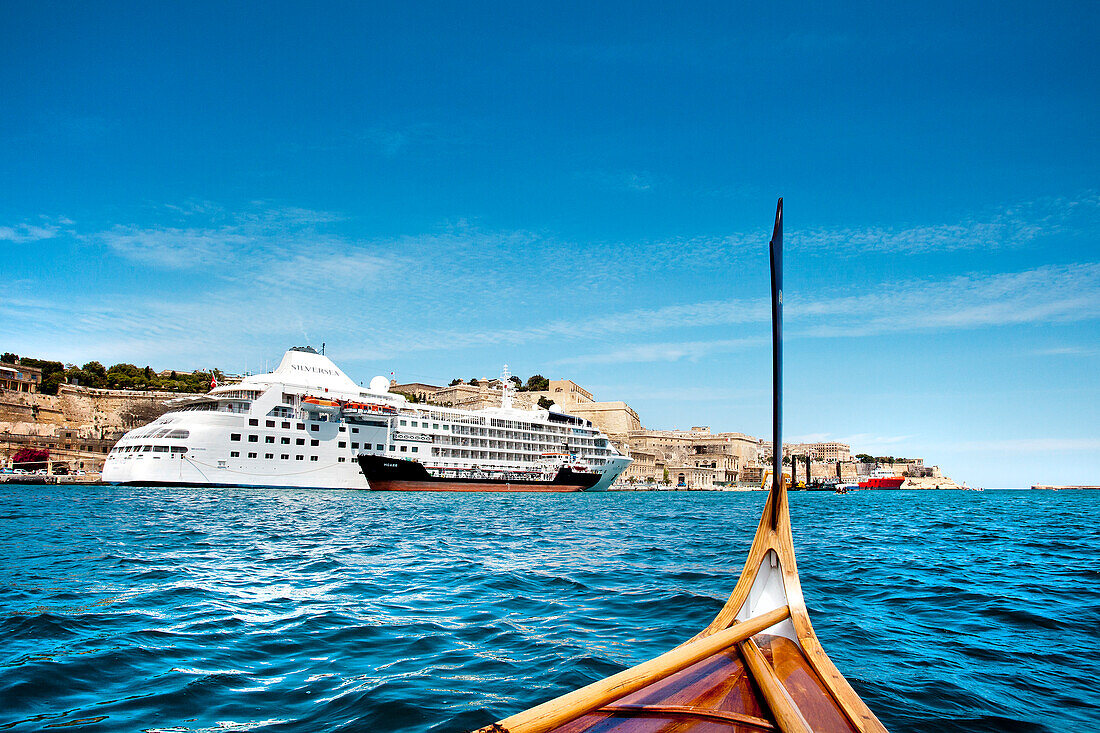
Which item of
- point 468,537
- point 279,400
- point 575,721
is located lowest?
point 468,537

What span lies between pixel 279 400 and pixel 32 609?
143ft

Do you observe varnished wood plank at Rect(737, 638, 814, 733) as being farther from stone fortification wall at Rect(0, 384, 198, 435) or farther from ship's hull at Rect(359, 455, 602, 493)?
stone fortification wall at Rect(0, 384, 198, 435)

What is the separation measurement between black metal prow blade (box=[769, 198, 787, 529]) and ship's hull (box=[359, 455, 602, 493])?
45006 millimetres

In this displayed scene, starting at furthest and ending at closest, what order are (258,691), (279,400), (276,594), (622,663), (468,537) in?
(279,400) → (468,537) → (276,594) → (622,663) → (258,691)

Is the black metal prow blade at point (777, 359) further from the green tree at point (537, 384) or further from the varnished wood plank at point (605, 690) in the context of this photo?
the green tree at point (537, 384)

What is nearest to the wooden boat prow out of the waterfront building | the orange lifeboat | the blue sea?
the blue sea

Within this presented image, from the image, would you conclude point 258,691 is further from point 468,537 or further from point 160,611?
point 468,537

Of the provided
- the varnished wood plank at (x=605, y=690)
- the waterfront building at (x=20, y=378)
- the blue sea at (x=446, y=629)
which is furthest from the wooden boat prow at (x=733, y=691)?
the waterfront building at (x=20, y=378)

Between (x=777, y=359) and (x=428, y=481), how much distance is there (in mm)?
47687

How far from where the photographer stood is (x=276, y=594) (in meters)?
7.48

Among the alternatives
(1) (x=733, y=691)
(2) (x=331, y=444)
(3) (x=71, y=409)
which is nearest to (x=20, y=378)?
(3) (x=71, y=409)

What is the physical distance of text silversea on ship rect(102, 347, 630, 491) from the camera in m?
42.7

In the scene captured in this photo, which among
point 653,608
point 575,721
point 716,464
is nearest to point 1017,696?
point 653,608

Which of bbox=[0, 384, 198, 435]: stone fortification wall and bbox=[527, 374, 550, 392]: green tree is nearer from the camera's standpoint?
bbox=[0, 384, 198, 435]: stone fortification wall
